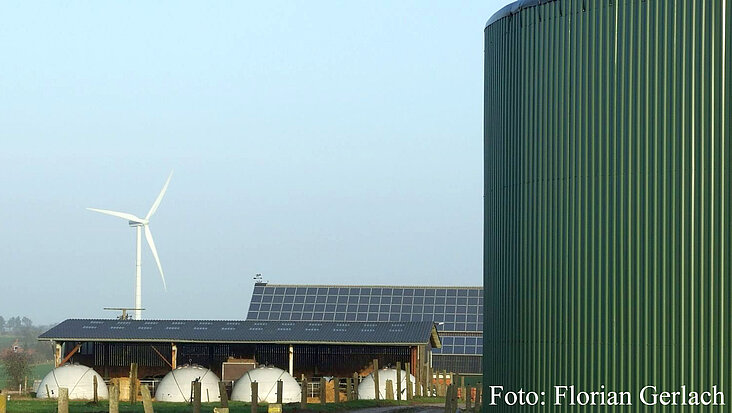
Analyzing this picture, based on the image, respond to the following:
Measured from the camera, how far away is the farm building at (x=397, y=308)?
82.3 meters

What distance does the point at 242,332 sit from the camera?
2771 inches

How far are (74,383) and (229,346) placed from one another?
11562mm

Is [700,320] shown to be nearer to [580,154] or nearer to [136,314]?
[580,154]

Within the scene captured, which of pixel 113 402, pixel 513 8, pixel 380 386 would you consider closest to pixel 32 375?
pixel 380 386

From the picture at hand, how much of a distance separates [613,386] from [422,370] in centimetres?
5165

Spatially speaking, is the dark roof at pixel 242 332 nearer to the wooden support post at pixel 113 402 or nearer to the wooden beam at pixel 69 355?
the wooden beam at pixel 69 355

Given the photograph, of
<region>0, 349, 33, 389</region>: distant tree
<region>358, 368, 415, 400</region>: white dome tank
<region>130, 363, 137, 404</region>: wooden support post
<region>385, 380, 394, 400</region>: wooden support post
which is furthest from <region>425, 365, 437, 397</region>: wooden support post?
<region>0, 349, 33, 389</region>: distant tree

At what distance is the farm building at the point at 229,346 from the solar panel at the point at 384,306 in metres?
10.6

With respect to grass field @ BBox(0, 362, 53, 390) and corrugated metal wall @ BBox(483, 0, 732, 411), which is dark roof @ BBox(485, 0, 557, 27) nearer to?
corrugated metal wall @ BBox(483, 0, 732, 411)

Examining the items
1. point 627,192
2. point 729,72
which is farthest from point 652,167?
point 729,72

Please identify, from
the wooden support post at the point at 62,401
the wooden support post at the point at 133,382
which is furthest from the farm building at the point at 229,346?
the wooden support post at the point at 62,401

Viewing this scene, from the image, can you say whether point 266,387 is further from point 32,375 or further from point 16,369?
point 32,375

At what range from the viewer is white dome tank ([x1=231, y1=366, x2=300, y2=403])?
2379 inches

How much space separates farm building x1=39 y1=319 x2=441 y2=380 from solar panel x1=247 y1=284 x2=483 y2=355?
10562mm
